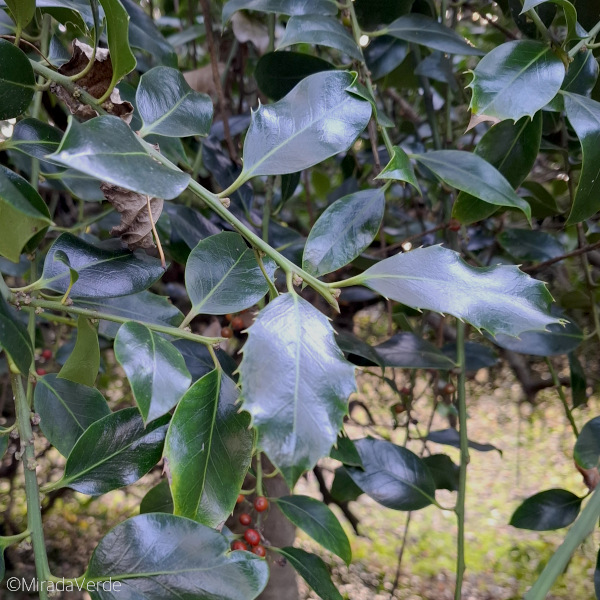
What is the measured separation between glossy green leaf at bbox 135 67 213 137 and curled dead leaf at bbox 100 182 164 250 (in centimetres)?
5

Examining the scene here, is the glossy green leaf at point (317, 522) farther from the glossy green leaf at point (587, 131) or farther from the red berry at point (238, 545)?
the glossy green leaf at point (587, 131)

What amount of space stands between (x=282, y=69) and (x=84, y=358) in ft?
1.37

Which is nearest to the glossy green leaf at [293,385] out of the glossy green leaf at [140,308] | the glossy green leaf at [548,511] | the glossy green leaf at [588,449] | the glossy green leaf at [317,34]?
the glossy green leaf at [140,308]

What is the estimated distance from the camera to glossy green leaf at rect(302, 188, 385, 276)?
1.34 feet

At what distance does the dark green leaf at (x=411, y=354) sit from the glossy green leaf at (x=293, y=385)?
296mm

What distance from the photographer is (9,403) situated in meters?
1.44

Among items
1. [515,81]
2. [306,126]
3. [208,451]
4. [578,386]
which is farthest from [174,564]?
[578,386]

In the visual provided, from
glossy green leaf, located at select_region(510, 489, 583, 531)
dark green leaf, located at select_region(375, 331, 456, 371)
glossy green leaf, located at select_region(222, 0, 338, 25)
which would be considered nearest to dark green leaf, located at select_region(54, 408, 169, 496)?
dark green leaf, located at select_region(375, 331, 456, 371)

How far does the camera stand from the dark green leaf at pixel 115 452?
382 millimetres

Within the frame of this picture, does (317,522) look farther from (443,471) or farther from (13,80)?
(13,80)

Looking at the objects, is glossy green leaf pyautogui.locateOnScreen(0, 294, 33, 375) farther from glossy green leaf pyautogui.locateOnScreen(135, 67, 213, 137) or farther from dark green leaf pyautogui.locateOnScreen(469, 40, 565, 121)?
dark green leaf pyautogui.locateOnScreen(469, 40, 565, 121)

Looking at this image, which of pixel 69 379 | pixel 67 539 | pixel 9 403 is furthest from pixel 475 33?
pixel 67 539

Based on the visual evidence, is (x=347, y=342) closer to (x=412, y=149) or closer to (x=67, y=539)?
(x=412, y=149)

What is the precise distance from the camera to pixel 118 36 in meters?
0.33
